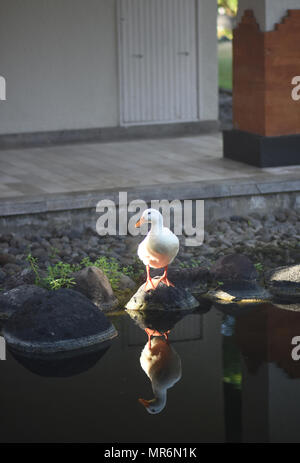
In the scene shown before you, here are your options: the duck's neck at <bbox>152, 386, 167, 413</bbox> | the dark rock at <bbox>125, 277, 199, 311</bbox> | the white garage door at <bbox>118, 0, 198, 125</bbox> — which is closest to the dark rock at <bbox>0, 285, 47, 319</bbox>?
the dark rock at <bbox>125, 277, 199, 311</bbox>

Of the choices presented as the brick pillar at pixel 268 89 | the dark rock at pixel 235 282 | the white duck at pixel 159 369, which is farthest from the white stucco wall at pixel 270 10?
the white duck at pixel 159 369

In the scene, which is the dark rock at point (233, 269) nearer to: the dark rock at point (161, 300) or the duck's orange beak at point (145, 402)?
the dark rock at point (161, 300)

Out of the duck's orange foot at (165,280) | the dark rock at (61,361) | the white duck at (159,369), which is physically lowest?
the white duck at (159,369)

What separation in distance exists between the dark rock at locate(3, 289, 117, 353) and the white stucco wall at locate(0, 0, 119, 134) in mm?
6103

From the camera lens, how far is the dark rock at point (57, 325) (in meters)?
6.68

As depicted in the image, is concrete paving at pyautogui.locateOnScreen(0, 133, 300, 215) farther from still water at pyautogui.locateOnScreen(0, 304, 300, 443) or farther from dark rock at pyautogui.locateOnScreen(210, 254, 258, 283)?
still water at pyautogui.locateOnScreen(0, 304, 300, 443)

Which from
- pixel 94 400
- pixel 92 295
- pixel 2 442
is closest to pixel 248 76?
pixel 92 295

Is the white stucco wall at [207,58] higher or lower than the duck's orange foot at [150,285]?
higher

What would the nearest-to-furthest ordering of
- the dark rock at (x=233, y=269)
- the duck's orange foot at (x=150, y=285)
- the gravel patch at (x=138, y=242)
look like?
the duck's orange foot at (x=150, y=285) < the dark rock at (x=233, y=269) < the gravel patch at (x=138, y=242)

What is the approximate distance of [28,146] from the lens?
41.5ft

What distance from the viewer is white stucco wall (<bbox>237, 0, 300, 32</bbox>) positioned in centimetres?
1023

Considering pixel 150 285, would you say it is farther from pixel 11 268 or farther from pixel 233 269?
pixel 11 268

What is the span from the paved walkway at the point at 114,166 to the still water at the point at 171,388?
9.16 feet

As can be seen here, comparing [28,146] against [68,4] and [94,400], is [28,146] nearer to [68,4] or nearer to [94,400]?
[68,4]
